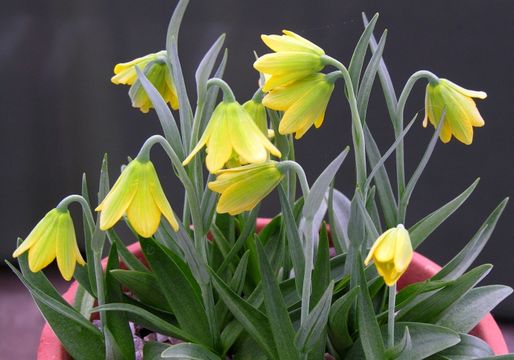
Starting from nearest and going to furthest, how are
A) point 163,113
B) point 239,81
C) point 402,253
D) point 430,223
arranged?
point 402,253 → point 163,113 → point 430,223 → point 239,81

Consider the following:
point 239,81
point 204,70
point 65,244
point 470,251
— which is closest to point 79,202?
point 65,244

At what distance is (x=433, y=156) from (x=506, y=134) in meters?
0.12

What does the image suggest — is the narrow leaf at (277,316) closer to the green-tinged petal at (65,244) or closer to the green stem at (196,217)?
the green stem at (196,217)

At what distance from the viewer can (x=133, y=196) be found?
0.55 meters

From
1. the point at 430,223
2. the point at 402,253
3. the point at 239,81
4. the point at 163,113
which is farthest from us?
the point at 239,81

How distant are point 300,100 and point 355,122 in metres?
0.06

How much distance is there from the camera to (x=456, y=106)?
628 millimetres

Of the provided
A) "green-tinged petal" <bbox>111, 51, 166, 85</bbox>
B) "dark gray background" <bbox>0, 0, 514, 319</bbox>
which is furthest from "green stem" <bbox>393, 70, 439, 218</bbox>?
"dark gray background" <bbox>0, 0, 514, 319</bbox>

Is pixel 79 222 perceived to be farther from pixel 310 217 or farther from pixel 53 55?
pixel 310 217

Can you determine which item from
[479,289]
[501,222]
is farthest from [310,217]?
[501,222]

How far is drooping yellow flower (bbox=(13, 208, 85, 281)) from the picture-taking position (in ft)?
1.95

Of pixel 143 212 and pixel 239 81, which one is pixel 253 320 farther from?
pixel 239 81

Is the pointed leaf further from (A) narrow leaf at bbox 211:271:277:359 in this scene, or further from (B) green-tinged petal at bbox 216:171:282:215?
(B) green-tinged petal at bbox 216:171:282:215

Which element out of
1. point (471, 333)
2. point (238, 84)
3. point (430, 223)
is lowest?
point (471, 333)
